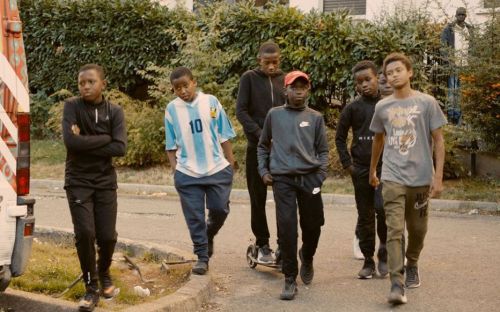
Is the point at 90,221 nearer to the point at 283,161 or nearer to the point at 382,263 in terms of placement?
the point at 283,161

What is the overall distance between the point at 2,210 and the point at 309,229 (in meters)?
2.47

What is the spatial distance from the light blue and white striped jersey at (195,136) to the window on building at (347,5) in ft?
44.3

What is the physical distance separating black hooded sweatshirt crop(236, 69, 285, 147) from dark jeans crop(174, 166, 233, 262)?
0.58 m

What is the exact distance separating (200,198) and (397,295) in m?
1.82

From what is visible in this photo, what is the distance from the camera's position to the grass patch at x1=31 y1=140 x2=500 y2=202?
12766 millimetres

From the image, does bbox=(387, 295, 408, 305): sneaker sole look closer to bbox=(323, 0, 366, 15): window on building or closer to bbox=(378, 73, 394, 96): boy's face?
bbox=(378, 73, 394, 96): boy's face

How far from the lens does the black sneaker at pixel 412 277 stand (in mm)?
7301

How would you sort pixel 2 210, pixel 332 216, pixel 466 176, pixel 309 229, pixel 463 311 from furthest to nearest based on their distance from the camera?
pixel 466 176 → pixel 332 216 → pixel 309 229 → pixel 463 311 → pixel 2 210

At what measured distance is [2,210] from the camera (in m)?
5.92

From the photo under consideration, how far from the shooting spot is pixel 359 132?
307 inches

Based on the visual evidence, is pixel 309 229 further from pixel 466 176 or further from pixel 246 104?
pixel 466 176

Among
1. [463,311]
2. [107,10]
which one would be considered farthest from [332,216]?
[107,10]

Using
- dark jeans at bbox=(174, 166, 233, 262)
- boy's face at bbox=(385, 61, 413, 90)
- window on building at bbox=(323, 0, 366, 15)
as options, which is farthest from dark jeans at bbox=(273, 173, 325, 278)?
window on building at bbox=(323, 0, 366, 15)

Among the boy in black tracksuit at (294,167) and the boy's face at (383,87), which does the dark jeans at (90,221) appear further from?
the boy's face at (383,87)
